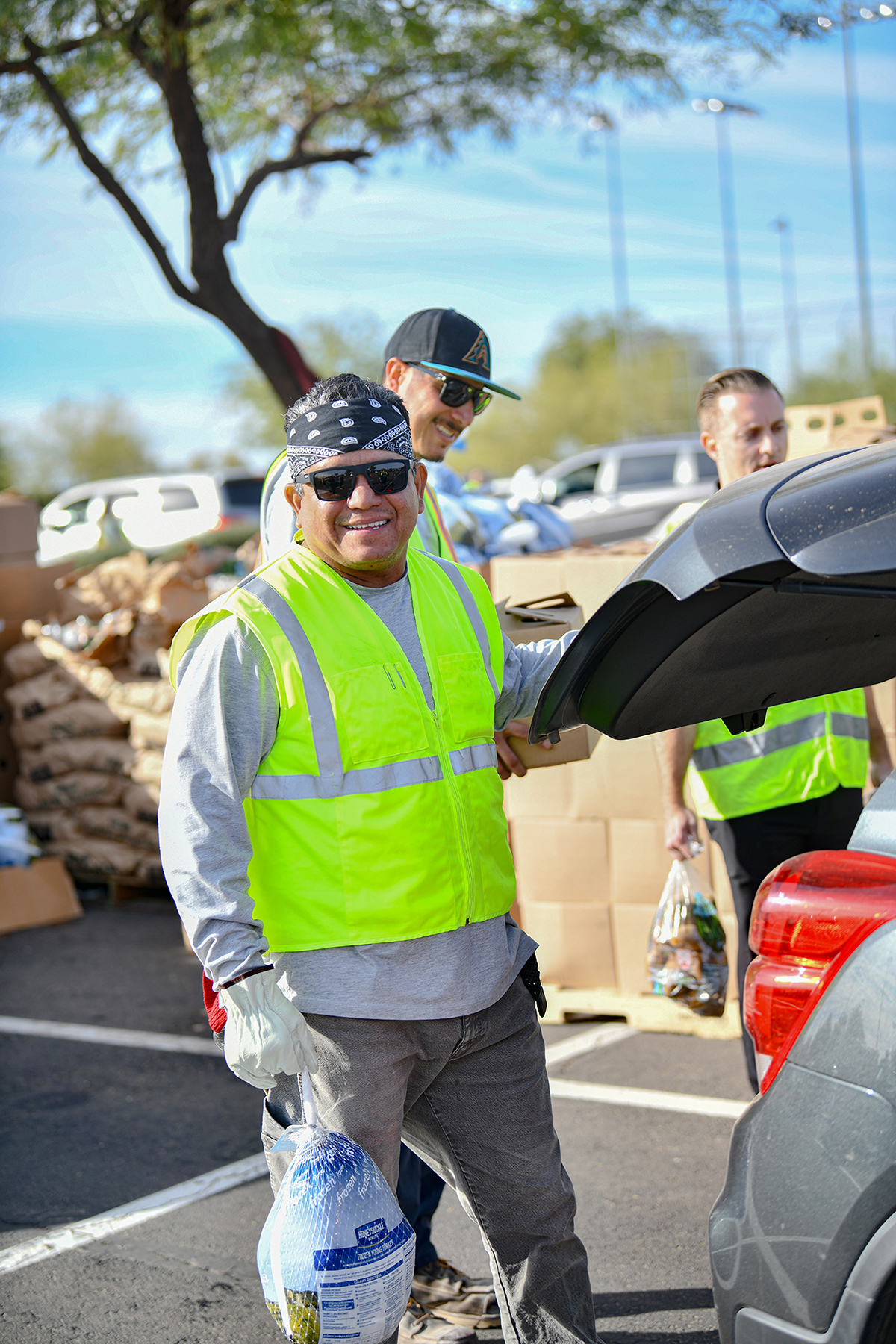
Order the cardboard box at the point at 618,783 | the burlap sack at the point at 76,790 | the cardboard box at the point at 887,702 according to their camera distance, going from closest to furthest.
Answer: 1. the cardboard box at the point at 887,702
2. the cardboard box at the point at 618,783
3. the burlap sack at the point at 76,790

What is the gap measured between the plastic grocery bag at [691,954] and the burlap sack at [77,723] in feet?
14.7

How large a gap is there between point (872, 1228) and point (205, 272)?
8.45 metres

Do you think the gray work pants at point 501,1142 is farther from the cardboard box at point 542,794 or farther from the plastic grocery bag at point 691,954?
the cardboard box at point 542,794

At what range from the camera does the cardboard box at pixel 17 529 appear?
8039mm

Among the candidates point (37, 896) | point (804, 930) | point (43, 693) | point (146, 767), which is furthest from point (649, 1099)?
point (43, 693)

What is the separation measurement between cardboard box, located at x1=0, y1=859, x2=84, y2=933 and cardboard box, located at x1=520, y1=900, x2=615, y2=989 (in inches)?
122

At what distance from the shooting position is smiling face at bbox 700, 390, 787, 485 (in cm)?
350

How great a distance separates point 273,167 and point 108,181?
1.45 metres

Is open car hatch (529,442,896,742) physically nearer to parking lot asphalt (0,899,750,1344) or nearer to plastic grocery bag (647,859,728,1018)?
plastic grocery bag (647,859,728,1018)

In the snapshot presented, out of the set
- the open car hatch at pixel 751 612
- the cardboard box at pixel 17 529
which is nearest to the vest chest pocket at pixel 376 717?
the open car hatch at pixel 751 612

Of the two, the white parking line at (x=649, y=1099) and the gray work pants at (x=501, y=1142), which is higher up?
the gray work pants at (x=501, y=1142)

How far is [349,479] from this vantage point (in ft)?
7.44

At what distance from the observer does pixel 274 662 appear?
2.17 m

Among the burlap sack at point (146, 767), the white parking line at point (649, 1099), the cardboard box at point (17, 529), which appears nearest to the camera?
the white parking line at point (649, 1099)
